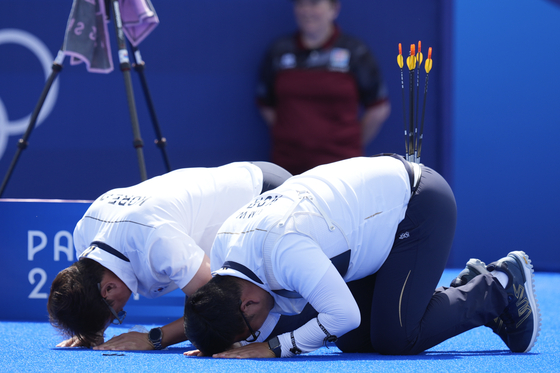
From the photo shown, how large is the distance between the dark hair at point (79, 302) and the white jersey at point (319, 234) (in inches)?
16.4

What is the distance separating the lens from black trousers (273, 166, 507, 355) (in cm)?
208

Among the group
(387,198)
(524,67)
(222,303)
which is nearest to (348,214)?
(387,198)

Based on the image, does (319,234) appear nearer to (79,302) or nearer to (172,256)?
(172,256)

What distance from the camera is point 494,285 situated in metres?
2.19

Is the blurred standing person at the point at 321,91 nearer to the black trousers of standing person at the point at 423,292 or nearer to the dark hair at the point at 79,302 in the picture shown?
the black trousers of standing person at the point at 423,292

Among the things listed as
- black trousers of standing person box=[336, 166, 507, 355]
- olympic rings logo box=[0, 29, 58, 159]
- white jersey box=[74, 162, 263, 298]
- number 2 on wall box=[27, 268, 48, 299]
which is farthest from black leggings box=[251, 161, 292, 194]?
olympic rings logo box=[0, 29, 58, 159]

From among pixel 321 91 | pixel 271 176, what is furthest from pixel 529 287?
pixel 321 91

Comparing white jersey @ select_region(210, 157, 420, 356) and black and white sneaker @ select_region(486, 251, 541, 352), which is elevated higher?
white jersey @ select_region(210, 157, 420, 356)

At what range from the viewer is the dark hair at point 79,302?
2.05 m

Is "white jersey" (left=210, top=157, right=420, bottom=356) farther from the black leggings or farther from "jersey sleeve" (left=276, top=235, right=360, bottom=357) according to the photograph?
the black leggings

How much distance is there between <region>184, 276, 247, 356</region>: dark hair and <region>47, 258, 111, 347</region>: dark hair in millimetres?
359

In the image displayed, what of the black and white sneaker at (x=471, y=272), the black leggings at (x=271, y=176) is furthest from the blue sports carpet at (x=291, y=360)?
the black leggings at (x=271, y=176)

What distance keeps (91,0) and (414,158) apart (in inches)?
71.4

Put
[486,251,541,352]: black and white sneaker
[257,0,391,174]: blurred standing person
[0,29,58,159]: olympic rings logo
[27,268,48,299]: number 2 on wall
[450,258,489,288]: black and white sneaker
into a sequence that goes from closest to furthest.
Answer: [486,251,541,352]: black and white sneaker, [450,258,489,288]: black and white sneaker, [27,268,48,299]: number 2 on wall, [257,0,391,174]: blurred standing person, [0,29,58,159]: olympic rings logo
